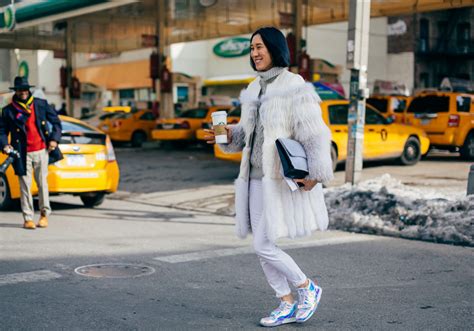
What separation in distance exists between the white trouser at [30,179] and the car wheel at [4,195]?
171 centimetres

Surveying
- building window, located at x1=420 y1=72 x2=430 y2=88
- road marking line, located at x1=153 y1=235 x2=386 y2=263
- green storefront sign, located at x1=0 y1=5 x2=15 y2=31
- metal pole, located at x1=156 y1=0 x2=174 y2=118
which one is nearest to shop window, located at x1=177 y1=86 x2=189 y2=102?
building window, located at x1=420 y1=72 x2=430 y2=88

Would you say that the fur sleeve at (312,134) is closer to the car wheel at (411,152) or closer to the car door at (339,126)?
the car door at (339,126)

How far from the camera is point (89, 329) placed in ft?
15.8


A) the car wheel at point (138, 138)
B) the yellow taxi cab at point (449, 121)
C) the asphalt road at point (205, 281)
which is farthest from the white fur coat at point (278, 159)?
the car wheel at point (138, 138)

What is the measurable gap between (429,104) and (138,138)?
1213cm

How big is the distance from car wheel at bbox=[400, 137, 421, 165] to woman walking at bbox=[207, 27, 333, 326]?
12557 mm

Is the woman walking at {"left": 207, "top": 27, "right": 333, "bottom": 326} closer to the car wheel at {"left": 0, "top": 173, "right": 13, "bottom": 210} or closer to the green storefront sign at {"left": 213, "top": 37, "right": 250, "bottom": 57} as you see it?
the car wheel at {"left": 0, "top": 173, "right": 13, "bottom": 210}

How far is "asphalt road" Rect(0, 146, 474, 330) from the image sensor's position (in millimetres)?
5105

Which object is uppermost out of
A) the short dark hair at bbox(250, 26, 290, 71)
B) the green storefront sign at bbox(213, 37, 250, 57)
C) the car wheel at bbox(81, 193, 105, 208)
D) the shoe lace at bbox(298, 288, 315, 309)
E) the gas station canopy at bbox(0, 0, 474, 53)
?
the gas station canopy at bbox(0, 0, 474, 53)

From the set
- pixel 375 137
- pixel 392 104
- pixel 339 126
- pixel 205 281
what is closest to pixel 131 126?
pixel 392 104

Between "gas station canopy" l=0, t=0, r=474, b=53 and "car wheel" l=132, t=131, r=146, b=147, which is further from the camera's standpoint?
"car wheel" l=132, t=131, r=146, b=147

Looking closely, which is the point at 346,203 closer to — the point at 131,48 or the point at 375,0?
the point at 375,0

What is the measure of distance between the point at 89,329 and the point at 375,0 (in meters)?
22.2

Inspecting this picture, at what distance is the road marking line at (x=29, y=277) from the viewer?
6.25 m
